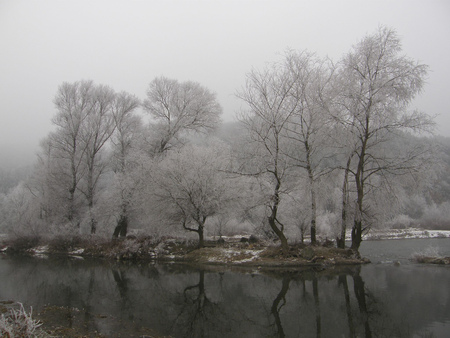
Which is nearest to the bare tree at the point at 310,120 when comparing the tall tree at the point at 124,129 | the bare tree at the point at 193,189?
the bare tree at the point at 193,189

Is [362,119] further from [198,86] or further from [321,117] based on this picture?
[198,86]

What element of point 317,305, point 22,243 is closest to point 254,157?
point 317,305

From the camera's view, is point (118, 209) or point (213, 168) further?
point (118, 209)

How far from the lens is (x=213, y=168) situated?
23.7 meters

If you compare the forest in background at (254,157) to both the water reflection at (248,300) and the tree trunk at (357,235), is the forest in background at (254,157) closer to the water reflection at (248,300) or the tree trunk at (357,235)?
the tree trunk at (357,235)

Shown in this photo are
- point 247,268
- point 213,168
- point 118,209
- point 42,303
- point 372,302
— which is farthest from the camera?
point 118,209

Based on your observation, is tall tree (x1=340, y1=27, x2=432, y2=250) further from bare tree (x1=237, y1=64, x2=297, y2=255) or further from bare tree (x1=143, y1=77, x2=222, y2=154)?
bare tree (x1=143, y1=77, x2=222, y2=154)

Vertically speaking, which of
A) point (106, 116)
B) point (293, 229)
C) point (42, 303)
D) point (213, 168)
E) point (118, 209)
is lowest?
point (42, 303)

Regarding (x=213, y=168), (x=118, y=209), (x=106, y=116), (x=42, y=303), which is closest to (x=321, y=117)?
(x=213, y=168)

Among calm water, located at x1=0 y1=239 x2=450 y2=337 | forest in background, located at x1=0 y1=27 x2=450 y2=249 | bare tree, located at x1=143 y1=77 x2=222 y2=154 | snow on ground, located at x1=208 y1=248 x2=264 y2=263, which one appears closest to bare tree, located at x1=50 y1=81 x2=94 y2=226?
forest in background, located at x1=0 y1=27 x2=450 y2=249

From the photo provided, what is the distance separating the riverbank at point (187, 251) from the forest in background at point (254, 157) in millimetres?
1061

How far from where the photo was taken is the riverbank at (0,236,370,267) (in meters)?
18.0

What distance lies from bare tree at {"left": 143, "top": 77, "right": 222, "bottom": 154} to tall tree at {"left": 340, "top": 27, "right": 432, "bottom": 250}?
13649 mm

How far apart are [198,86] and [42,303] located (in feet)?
72.4
